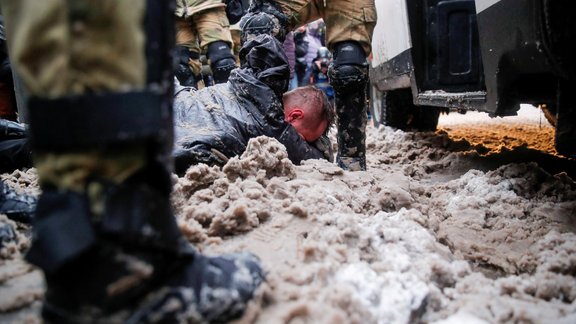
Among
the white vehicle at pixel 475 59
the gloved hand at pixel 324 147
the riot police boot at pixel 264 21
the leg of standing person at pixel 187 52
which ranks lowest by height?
the gloved hand at pixel 324 147

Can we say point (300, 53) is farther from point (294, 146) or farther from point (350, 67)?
point (294, 146)

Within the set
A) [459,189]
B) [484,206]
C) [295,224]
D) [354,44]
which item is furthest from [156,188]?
[354,44]

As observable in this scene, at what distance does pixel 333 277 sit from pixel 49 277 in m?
0.54

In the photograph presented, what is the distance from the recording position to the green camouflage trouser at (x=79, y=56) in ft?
2.05

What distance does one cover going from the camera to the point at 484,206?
5.68 feet

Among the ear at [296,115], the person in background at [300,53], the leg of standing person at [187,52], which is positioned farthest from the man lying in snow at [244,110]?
Result: the person in background at [300,53]

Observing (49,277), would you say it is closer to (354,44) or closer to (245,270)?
(245,270)

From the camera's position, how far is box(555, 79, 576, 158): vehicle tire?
1.50 metres

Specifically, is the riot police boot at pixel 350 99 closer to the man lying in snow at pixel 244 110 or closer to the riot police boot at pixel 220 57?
the man lying in snow at pixel 244 110

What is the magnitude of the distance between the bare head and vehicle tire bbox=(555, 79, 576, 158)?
1.21 m

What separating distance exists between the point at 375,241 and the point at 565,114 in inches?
35.0

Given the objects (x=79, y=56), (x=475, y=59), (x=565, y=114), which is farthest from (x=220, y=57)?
(x=79, y=56)

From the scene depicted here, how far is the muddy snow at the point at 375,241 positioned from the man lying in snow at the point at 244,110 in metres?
0.25

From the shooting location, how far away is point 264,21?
225cm
